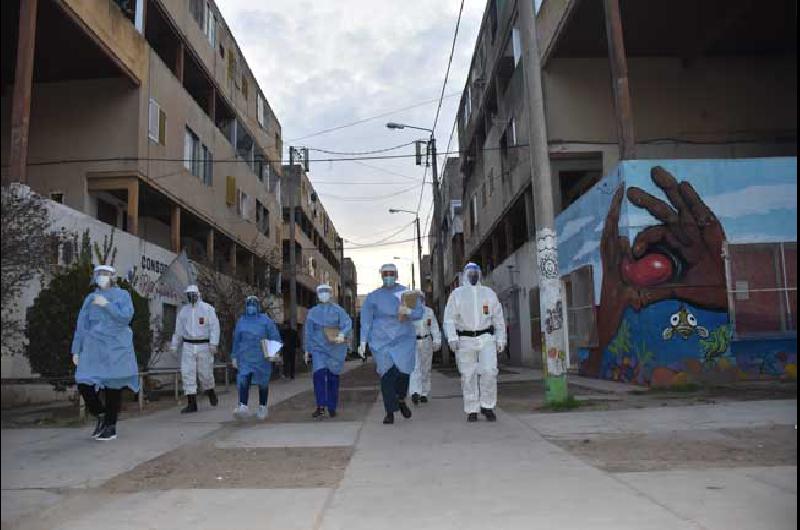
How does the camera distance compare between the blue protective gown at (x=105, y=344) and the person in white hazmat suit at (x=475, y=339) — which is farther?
the person in white hazmat suit at (x=475, y=339)

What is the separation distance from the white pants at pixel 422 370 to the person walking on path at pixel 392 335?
1919 mm

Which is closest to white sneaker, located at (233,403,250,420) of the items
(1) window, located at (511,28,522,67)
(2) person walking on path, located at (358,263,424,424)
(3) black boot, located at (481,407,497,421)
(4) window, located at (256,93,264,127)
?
(2) person walking on path, located at (358,263,424,424)

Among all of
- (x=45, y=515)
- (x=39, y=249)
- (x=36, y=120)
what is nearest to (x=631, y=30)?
(x=39, y=249)

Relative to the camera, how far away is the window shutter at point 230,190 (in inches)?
1074

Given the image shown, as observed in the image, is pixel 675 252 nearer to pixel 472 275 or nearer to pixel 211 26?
pixel 472 275

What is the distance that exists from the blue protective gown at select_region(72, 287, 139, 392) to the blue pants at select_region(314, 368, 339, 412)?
2.39m

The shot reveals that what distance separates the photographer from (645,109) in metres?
18.3

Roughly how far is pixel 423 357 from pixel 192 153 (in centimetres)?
1446

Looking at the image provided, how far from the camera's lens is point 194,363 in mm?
10945

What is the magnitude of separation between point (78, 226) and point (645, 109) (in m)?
13.8

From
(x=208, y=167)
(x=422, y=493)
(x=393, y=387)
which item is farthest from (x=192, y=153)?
(x=422, y=493)

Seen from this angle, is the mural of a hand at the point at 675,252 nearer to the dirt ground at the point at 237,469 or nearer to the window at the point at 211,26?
the dirt ground at the point at 237,469

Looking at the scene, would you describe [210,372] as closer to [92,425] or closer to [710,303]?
[92,425]

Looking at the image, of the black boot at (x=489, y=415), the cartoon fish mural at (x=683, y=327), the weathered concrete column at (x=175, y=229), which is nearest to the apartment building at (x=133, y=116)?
the weathered concrete column at (x=175, y=229)
